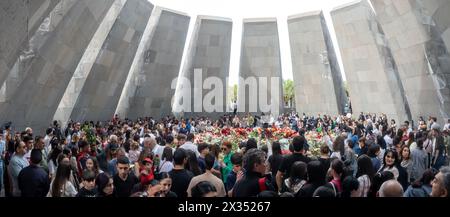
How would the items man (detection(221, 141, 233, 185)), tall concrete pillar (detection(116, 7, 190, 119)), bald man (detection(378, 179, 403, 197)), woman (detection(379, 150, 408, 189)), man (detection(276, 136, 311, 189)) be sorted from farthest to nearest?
tall concrete pillar (detection(116, 7, 190, 119)) → man (detection(221, 141, 233, 185)) → woman (detection(379, 150, 408, 189)) → man (detection(276, 136, 311, 189)) → bald man (detection(378, 179, 403, 197))

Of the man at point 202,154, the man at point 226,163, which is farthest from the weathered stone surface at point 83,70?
the man at point 202,154

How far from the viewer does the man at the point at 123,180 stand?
5891mm

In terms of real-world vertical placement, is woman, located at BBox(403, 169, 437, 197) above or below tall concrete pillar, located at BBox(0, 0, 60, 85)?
below

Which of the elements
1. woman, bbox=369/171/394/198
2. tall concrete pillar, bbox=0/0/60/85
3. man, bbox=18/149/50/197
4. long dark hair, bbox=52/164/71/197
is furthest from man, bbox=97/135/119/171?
tall concrete pillar, bbox=0/0/60/85

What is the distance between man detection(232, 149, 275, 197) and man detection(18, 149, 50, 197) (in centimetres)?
264

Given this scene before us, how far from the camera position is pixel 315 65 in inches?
1211

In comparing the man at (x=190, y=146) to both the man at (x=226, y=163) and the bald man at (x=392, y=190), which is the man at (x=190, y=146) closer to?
the man at (x=226, y=163)

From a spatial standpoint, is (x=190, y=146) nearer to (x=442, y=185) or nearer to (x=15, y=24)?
(x=442, y=185)

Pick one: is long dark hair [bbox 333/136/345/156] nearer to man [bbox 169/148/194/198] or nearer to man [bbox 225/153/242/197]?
man [bbox 225/153/242/197]

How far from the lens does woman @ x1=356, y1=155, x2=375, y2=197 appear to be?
5.59 m

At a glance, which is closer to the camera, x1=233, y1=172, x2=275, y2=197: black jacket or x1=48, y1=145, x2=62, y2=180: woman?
x1=233, y1=172, x2=275, y2=197: black jacket

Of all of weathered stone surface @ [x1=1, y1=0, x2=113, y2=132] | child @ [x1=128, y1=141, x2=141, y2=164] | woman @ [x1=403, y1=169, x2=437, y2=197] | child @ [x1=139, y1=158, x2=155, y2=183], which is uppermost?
weathered stone surface @ [x1=1, y1=0, x2=113, y2=132]

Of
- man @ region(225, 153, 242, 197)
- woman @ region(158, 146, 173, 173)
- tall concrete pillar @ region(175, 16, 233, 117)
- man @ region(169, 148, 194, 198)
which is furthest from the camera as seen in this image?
tall concrete pillar @ region(175, 16, 233, 117)

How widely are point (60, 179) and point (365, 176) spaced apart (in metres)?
3.78
